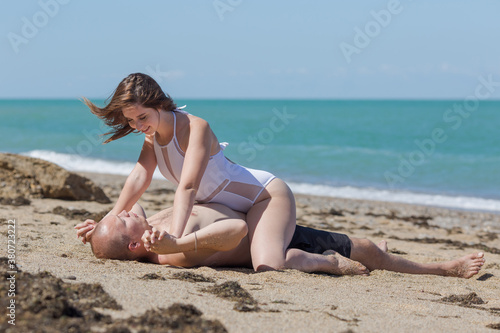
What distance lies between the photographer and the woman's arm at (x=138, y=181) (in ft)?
15.7

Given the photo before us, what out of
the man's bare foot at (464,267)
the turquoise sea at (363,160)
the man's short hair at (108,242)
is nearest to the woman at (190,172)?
the man's short hair at (108,242)

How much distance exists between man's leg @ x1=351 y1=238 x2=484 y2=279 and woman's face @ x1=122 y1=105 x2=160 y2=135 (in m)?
1.96

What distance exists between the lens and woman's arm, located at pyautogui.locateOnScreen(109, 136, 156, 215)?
4781 mm

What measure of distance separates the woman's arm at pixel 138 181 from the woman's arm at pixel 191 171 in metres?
0.53

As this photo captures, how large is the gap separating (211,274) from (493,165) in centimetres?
1956

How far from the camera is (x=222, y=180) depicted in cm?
476

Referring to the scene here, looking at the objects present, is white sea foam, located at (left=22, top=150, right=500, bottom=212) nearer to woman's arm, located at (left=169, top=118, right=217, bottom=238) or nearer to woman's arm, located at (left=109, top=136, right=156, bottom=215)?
woman's arm, located at (left=109, top=136, right=156, bottom=215)

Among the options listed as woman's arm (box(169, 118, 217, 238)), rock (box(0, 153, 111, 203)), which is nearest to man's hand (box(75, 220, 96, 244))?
woman's arm (box(169, 118, 217, 238))

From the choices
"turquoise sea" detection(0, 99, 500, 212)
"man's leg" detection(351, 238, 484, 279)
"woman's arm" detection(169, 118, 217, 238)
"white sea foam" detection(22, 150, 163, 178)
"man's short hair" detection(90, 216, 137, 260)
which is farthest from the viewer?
"white sea foam" detection(22, 150, 163, 178)

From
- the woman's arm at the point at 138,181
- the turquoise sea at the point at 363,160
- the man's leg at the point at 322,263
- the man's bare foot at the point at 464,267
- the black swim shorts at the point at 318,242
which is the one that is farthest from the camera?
the turquoise sea at the point at 363,160

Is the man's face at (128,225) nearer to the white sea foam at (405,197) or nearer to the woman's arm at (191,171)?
the woman's arm at (191,171)

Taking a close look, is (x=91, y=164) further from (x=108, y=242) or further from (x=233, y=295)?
(x=233, y=295)

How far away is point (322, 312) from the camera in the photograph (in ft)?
10.9

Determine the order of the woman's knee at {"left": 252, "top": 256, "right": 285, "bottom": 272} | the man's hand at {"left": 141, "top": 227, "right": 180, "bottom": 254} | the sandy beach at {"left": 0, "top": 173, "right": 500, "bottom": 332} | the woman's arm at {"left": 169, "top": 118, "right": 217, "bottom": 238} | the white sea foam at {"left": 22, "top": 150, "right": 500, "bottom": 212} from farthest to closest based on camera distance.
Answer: the white sea foam at {"left": 22, "top": 150, "right": 500, "bottom": 212} → the woman's knee at {"left": 252, "top": 256, "right": 285, "bottom": 272} → the woman's arm at {"left": 169, "top": 118, "right": 217, "bottom": 238} → the man's hand at {"left": 141, "top": 227, "right": 180, "bottom": 254} → the sandy beach at {"left": 0, "top": 173, "right": 500, "bottom": 332}
